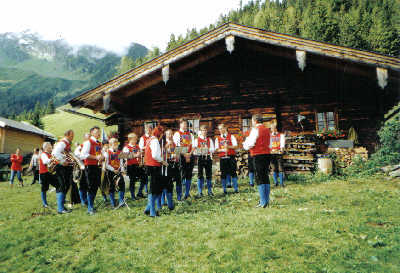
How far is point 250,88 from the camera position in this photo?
12633 mm

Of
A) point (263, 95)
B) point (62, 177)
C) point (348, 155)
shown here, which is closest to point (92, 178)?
point (62, 177)

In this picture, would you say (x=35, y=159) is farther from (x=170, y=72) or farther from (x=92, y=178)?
(x=92, y=178)

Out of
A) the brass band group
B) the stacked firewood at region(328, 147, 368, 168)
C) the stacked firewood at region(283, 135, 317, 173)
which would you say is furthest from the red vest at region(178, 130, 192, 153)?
the stacked firewood at region(328, 147, 368, 168)

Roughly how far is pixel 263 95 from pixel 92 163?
9.08 metres

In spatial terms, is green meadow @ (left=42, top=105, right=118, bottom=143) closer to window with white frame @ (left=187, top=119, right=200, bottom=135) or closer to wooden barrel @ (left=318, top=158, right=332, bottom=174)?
window with white frame @ (left=187, top=119, right=200, bottom=135)

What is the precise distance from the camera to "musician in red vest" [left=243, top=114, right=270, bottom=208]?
5766mm

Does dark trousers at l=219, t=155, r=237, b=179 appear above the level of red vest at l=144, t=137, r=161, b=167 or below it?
below

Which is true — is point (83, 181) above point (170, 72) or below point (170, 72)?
below

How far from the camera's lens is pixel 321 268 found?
3121 millimetres

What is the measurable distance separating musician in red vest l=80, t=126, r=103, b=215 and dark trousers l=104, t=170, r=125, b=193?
1.46ft

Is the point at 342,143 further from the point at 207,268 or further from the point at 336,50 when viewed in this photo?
the point at 207,268

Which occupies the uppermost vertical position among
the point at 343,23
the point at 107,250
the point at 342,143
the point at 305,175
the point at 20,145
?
the point at 343,23

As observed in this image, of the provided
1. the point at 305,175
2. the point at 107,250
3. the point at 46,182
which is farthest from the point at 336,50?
the point at 46,182

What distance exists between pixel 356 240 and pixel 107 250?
163 inches
